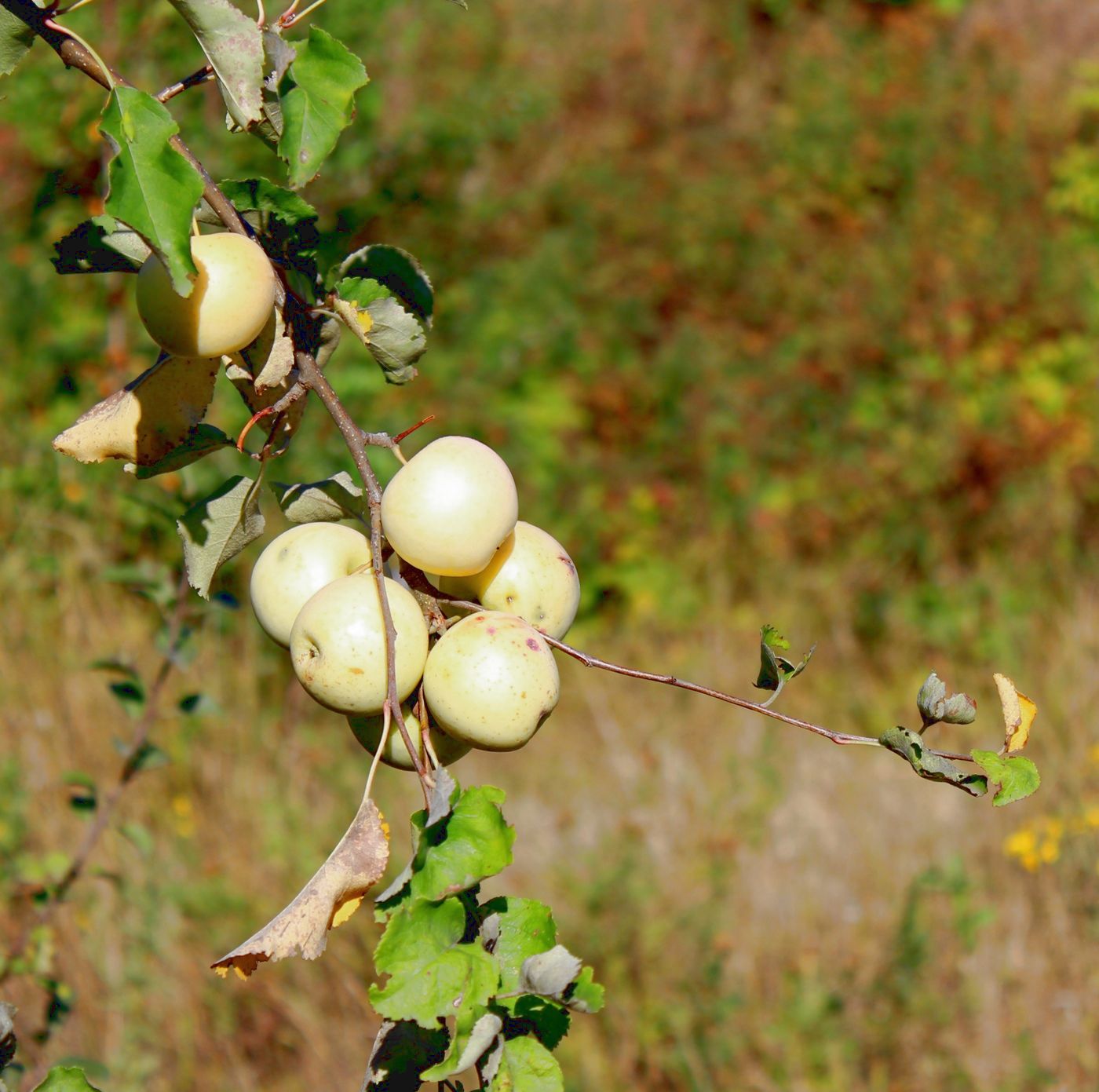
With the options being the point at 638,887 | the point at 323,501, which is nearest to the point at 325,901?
the point at 323,501

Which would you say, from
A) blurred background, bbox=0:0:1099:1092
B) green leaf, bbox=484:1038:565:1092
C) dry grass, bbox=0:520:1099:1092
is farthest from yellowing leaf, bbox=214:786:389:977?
dry grass, bbox=0:520:1099:1092

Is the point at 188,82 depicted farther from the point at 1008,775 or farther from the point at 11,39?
the point at 1008,775

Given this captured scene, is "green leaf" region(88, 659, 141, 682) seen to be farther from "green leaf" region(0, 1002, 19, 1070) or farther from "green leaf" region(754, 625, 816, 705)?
"green leaf" region(754, 625, 816, 705)

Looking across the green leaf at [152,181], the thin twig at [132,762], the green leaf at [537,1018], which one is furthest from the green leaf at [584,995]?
the thin twig at [132,762]

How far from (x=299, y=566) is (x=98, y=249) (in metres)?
0.26

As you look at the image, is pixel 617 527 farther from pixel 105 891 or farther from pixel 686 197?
pixel 105 891

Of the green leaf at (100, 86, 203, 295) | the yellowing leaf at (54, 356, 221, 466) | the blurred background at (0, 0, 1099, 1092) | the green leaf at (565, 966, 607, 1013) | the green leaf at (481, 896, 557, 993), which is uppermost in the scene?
the green leaf at (100, 86, 203, 295)

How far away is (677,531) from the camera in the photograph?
501 centimetres

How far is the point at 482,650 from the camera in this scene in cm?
71

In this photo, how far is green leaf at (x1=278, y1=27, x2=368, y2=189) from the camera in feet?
2.43

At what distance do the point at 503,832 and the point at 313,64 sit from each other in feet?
1.68

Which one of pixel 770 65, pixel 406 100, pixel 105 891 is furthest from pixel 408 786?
pixel 770 65

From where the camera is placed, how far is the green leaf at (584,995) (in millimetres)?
684

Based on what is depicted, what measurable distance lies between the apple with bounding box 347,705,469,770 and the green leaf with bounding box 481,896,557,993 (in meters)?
0.11
